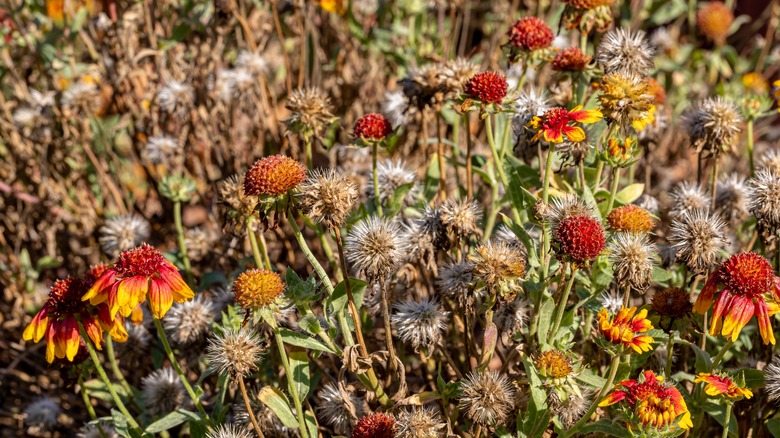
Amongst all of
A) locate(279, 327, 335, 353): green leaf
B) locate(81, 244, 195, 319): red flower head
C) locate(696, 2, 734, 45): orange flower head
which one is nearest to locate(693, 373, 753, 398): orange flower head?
locate(279, 327, 335, 353): green leaf

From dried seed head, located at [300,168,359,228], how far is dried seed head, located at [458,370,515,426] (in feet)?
1.78

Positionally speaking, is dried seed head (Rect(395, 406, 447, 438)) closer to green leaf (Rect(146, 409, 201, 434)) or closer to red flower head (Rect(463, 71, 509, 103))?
green leaf (Rect(146, 409, 201, 434))

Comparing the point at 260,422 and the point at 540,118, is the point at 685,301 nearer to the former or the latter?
the point at 540,118

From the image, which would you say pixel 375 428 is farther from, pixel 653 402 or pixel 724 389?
pixel 724 389

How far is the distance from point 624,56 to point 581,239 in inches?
33.9

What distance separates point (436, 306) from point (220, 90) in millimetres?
1642

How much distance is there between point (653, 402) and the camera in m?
1.69

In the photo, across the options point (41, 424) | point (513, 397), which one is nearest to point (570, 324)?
point (513, 397)

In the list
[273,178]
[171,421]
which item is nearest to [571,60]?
[273,178]

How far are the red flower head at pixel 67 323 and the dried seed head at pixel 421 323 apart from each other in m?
0.76

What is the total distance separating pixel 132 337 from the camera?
8.74ft

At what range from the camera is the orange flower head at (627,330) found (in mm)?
1757

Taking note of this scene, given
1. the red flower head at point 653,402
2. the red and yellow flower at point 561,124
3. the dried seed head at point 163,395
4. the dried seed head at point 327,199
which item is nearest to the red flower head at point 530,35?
the red and yellow flower at point 561,124

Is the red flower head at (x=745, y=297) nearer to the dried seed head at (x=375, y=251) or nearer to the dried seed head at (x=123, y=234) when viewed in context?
the dried seed head at (x=375, y=251)
